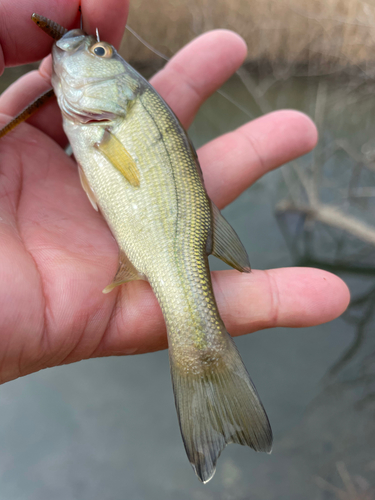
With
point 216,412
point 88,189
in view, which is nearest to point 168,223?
point 88,189

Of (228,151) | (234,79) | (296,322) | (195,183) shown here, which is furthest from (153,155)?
(234,79)

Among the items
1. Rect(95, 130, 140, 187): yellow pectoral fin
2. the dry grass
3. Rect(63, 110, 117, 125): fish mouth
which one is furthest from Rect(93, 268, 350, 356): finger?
the dry grass

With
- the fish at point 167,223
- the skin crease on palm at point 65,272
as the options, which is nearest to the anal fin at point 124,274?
the fish at point 167,223

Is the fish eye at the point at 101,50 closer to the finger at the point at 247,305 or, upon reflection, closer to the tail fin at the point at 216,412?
the finger at the point at 247,305

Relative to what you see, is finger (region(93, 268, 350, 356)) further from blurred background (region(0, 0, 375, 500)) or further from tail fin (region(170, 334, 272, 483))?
blurred background (region(0, 0, 375, 500))

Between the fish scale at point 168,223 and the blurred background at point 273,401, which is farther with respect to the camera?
the blurred background at point 273,401
